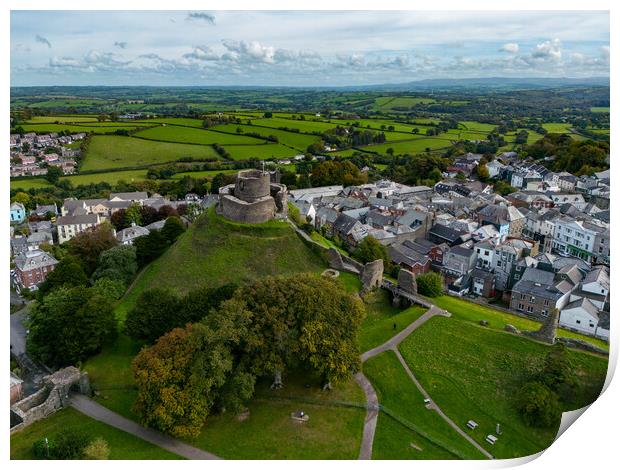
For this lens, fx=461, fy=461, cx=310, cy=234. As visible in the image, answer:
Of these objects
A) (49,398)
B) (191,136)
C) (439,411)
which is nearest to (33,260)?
(49,398)

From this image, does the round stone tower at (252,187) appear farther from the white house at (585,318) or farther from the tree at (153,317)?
the white house at (585,318)

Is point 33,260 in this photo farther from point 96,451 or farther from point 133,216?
point 96,451

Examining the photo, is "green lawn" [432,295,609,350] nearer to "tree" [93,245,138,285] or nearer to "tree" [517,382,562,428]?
"tree" [517,382,562,428]

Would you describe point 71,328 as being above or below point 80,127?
below

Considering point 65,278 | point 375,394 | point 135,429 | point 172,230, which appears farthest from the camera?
point 172,230

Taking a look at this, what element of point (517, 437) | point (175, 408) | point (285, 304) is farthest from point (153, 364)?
point (517, 437)

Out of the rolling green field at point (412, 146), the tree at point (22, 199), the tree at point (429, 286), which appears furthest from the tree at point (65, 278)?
the rolling green field at point (412, 146)

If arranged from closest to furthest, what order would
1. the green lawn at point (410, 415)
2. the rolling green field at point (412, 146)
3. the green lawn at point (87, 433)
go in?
the green lawn at point (87, 433), the green lawn at point (410, 415), the rolling green field at point (412, 146)
